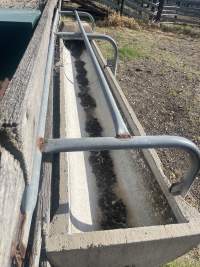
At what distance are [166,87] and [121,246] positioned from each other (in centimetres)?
496

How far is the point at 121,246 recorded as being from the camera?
1933 millimetres

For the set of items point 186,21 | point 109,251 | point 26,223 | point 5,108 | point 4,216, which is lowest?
point 186,21

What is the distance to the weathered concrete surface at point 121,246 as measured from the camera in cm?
187

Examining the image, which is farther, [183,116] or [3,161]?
[183,116]

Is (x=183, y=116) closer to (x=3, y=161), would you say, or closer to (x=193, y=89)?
(x=193, y=89)

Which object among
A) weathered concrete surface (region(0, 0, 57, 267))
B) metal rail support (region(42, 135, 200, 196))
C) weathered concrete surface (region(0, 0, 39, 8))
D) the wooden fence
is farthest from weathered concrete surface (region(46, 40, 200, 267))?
the wooden fence

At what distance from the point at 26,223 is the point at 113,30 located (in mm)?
10526

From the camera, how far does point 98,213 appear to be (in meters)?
2.97

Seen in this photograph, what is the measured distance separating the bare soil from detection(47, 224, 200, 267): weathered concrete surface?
2.87ft

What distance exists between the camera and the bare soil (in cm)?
433

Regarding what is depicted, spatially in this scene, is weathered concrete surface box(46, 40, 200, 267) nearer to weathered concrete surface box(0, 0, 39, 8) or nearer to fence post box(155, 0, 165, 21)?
weathered concrete surface box(0, 0, 39, 8)

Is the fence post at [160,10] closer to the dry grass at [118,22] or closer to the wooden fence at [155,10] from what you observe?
the wooden fence at [155,10]

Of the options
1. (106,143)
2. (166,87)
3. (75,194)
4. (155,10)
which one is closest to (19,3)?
(75,194)

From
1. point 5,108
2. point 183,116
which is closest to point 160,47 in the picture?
point 183,116
